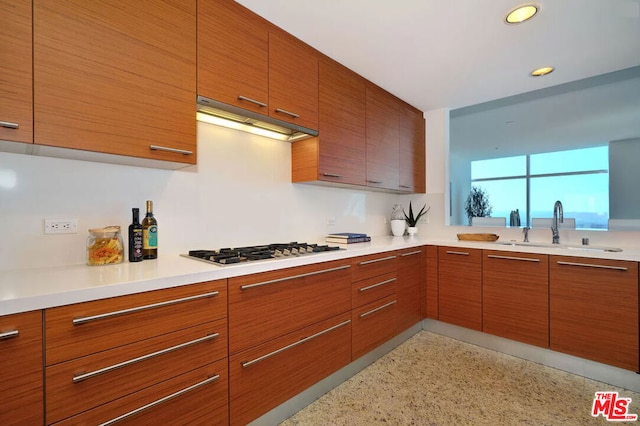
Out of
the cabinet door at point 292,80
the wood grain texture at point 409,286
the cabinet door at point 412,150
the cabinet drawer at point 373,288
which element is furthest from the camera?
the cabinet door at point 412,150

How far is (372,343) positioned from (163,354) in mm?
1561

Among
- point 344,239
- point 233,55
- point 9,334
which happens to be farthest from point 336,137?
point 9,334

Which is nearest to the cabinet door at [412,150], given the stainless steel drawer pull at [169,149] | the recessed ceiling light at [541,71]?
the recessed ceiling light at [541,71]

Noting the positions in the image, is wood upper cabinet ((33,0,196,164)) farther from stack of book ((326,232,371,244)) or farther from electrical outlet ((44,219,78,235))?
stack of book ((326,232,371,244))

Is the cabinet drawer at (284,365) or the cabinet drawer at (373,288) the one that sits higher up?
the cabinet drawer at (373,288)

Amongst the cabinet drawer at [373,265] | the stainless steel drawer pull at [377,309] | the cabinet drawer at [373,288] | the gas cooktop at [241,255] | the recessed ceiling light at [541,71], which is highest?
the recessed ceiling light at [541,71]

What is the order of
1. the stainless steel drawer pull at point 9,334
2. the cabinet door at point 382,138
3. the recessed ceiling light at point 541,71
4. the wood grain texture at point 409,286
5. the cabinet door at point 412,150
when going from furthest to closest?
the cabinet door at point 412,150 → the cabinet door at point 382,138 → the wood grain texture at point 409,286 → the recessed ceiling light at point 541,71 → the stainless steel drawer pull at point 9,334

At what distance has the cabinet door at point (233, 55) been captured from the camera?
1.59 m

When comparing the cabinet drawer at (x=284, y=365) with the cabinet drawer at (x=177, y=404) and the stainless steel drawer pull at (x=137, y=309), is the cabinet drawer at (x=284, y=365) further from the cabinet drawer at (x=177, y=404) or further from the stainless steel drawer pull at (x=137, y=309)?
the stainless steel drawer pull at (x=137, y=309)

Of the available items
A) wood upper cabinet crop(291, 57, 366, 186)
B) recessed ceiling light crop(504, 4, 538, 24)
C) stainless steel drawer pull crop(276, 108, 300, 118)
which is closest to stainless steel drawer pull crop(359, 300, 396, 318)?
wood upper cabinet crop(291, 57, 366, 186)

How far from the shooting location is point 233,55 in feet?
5.60

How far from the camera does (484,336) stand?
259 cm

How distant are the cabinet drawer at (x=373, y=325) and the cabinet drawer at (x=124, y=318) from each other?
44.6 inches

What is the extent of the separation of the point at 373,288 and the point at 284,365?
91 centimetres
